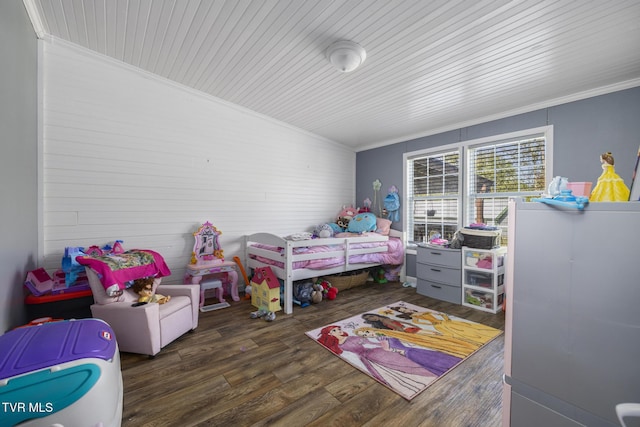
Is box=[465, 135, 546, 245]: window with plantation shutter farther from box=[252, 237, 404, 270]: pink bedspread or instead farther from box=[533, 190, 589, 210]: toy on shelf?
box=[533, 190, 589, 210]: toy on shelf

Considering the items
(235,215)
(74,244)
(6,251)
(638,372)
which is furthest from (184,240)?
(638,372)

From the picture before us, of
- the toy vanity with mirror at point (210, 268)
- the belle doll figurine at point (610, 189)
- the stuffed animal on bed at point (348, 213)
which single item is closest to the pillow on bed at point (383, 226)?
the stuffed animal on bed at point (348, 213)

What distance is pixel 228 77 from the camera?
2764 millimetres

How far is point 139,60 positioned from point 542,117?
4.64 meters

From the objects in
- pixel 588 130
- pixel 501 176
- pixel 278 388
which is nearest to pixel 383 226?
pixel 501 176

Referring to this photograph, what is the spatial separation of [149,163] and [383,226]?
12.0 ft

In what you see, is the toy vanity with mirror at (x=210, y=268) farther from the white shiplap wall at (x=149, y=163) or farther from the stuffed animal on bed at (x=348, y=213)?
the stuffed animal on bed at (x=348, y=213)

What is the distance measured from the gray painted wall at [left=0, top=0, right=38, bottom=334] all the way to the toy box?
749 millimetres

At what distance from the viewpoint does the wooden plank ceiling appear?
1771mm

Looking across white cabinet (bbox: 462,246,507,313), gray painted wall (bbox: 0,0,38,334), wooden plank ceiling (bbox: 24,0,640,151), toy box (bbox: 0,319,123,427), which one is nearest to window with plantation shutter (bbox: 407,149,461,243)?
white cabinet (bbox: 462,246,507,313)

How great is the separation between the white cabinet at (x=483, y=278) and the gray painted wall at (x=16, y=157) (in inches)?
170

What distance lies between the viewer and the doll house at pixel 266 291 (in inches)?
112

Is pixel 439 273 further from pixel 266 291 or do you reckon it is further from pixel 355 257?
pixel 266 291

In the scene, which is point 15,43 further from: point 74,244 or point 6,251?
point 74,244
